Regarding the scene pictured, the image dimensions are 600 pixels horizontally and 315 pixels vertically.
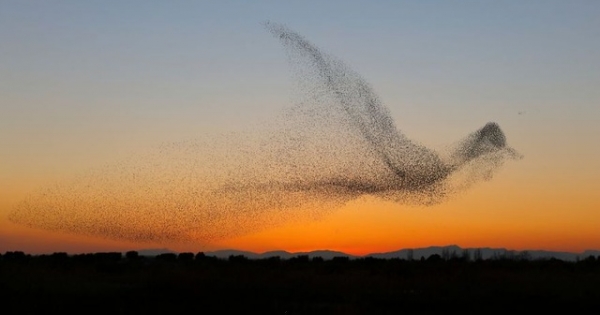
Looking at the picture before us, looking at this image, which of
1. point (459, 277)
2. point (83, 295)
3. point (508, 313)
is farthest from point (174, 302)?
point (459, 277)

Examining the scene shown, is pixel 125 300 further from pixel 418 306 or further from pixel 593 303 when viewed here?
pixel 593 303

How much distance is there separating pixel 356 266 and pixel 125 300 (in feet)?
149

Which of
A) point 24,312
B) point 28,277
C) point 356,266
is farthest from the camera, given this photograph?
point 356,266

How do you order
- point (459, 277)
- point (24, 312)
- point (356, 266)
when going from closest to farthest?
point (24, 312) → point (459, 277) → point (356, 266)

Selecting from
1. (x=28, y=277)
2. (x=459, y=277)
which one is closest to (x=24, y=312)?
(x=28, y=277)

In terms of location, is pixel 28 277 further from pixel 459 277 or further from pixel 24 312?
pixel 459 277

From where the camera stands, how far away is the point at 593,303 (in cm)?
3975

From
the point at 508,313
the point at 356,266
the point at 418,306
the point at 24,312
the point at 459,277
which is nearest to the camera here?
the point at 24,312

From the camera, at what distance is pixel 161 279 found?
4834cm

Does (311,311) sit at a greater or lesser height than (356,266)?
lesser

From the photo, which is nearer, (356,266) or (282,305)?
(282,305)

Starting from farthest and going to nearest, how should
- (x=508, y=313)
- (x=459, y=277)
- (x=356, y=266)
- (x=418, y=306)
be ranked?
(x=356, y=266)
(x=459, y=277)
(x=418, y=306)
(x=508, y=313)

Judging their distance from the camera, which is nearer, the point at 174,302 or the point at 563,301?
the point at 174,302

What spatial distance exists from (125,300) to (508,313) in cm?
1486
